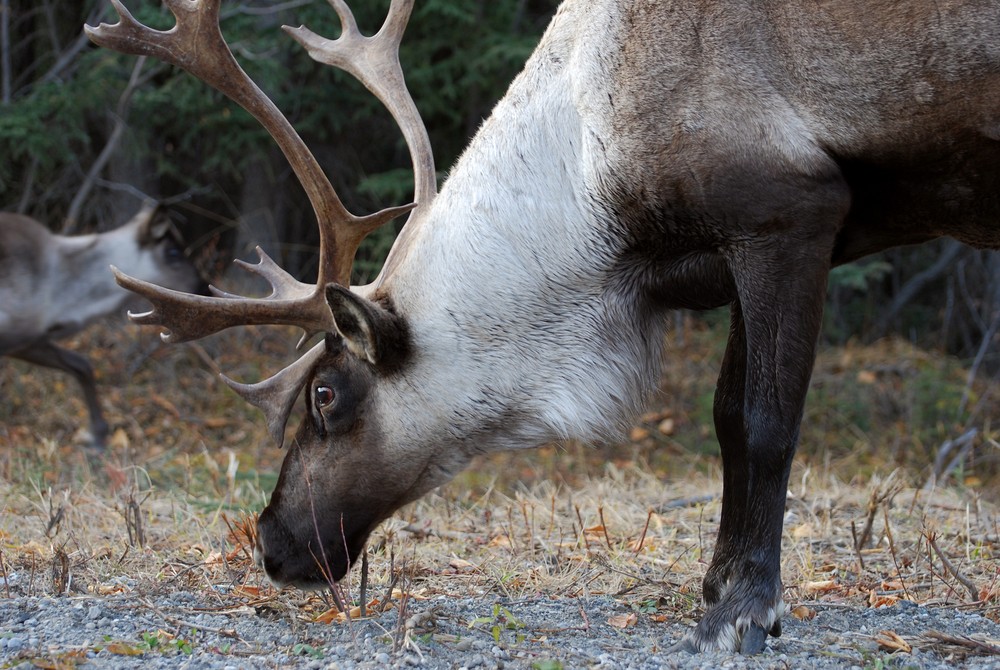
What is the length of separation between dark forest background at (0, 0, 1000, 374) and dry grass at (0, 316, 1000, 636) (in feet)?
5.45

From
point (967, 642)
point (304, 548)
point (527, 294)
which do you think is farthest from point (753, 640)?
point (304, 548)

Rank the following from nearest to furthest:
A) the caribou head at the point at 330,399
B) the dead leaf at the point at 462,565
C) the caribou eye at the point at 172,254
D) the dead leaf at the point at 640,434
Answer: the caribou head at the point at 330,399, the dead leaf at the point at 462,565, the dead leaf at the point at 640,434, the caribou eye at the point at 172,254

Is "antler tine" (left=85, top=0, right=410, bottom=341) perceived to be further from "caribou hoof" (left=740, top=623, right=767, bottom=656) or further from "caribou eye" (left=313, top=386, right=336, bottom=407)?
"caribou hoof" (left=740, top=623, right=767, bottom=656)

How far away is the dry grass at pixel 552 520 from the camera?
146 inches

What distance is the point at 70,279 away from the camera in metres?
8.41

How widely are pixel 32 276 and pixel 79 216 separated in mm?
3921

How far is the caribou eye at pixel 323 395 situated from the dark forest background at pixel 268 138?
5.19 meters

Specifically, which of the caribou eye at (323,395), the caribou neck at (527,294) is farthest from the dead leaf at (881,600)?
the caribou eye at (323,395)

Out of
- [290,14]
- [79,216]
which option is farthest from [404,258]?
[79,216]

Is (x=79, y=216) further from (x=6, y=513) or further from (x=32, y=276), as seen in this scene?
(x=6, y=513)

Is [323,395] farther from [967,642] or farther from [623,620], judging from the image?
[967,642]

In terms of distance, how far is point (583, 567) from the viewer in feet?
12.9

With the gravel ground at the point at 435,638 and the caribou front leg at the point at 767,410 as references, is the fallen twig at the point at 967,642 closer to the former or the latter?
the gravel ground at the point at 435,638

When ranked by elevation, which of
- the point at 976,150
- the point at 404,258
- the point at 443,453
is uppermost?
the point at 976,150
